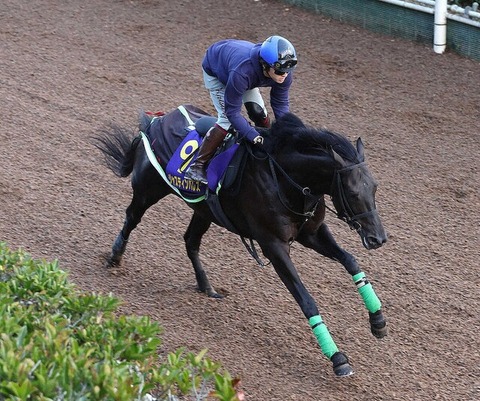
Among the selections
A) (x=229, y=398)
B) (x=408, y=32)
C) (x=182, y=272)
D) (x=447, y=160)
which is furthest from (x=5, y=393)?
(x=408, y=32)

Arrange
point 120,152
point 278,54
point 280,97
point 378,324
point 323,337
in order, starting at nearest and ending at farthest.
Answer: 1. point 278,54
2. point 323,337
3. point 378,324
4. point 280,97
5. point 120,152

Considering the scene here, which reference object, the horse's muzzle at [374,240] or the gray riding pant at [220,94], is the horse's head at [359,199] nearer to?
the horse's muzzle at [374,240]

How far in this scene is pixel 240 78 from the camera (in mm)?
5867

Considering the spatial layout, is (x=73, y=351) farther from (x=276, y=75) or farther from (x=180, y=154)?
(x=180, y=154)

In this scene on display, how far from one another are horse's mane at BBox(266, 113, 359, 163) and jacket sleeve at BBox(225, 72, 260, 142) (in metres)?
0.15

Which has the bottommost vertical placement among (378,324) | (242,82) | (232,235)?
(232,235)

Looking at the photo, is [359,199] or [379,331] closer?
[359,199]

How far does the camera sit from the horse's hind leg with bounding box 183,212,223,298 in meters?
6.86

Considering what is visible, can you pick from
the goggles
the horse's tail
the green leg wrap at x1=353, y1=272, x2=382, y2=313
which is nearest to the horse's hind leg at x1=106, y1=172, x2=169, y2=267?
the horse's tail

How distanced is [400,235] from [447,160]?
1447mm

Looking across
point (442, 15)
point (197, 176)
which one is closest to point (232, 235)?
point (197, 176)

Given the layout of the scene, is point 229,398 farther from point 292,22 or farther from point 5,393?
point 292,22

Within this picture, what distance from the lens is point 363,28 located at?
1165 centimetres

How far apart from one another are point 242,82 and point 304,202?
2.73 feet
